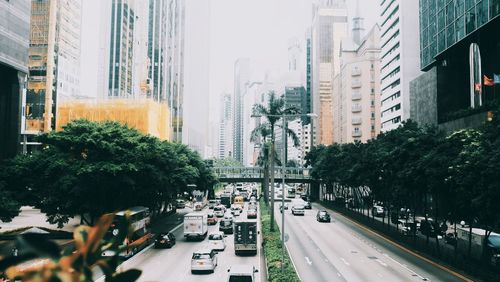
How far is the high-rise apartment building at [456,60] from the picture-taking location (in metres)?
46.0

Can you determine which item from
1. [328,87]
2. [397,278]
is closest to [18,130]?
[397,278]

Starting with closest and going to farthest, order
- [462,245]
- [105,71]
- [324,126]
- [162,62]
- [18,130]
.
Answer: [462,245]
[18,130]
[105,71]
[162,62]
[324,126]

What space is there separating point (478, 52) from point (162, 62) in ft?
433

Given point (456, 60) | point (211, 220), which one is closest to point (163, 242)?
point (211, 220)

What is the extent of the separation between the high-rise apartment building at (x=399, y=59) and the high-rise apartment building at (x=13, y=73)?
2605 inches

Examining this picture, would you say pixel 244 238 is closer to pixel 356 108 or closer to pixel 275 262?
pixel 275 262

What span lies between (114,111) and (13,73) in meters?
28.5

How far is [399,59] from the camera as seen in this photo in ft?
307

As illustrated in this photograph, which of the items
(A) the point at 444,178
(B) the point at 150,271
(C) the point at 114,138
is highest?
(C) the point at 114,138

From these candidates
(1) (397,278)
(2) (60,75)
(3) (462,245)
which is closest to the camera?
(1) (397,278)

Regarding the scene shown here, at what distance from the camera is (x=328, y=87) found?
19800 centimetres

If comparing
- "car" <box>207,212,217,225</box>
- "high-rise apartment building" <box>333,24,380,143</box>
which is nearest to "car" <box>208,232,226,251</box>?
"car" <box>207,212,217,225</box>

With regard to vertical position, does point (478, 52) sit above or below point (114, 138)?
above

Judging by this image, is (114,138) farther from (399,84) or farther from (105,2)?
(105,2)
